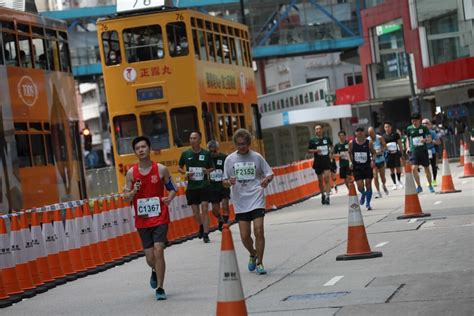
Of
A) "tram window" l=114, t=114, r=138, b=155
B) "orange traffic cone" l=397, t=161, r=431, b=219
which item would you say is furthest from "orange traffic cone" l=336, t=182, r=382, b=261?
"tram window" l=114, t=114, r=138, b=155

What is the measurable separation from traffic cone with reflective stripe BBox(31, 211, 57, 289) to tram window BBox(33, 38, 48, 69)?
776cm

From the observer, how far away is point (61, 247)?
16.7m

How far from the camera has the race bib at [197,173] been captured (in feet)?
Answer: 67.3

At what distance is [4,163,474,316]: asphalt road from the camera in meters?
11.1

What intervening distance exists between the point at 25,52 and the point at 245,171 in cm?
914

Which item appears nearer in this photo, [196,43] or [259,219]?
[259,219]

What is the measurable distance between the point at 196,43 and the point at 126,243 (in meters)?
10.6

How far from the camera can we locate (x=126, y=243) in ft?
64.0

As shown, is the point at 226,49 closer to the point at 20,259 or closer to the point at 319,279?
the point at 20,259

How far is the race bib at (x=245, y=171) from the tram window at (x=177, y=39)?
568 inches

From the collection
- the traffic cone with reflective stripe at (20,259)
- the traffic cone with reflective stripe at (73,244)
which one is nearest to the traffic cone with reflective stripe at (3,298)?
the traffic cone with reflective stripe at (20,259)

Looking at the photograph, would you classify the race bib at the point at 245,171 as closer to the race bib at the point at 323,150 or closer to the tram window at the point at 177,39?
the race bib at the point at 323,150

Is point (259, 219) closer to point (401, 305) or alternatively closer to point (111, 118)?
point (401, 305)

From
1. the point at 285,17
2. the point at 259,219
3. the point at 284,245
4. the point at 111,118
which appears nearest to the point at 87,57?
the point at 285,17
